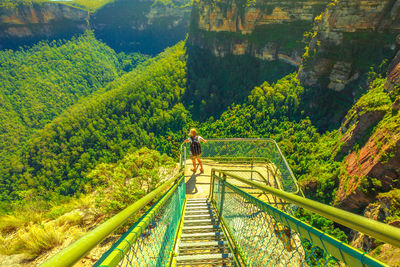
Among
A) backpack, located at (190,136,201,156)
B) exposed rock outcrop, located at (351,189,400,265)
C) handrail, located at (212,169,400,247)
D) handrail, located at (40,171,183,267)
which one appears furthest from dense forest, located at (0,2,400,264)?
handrail, located at (212,169,400,247)

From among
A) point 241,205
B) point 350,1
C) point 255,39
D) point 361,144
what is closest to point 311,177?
point 361,144

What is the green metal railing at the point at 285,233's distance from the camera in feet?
2.82

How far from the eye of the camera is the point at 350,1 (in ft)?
68.4

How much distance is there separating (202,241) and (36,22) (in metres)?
135

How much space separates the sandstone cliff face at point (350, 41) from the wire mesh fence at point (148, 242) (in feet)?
95.3

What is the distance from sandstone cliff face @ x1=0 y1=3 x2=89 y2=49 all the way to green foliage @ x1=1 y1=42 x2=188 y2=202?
267 ft

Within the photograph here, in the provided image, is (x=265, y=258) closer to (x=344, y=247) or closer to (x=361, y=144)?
(x=344, y=247)

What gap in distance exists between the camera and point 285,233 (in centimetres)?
191

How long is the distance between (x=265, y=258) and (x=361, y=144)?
18.5 meters

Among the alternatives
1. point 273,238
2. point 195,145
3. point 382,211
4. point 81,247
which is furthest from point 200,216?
point 382,211

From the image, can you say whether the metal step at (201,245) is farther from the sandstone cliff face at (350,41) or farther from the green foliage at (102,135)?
the green foliage at (102,135)

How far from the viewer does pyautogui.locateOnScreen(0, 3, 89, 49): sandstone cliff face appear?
84.4 meters

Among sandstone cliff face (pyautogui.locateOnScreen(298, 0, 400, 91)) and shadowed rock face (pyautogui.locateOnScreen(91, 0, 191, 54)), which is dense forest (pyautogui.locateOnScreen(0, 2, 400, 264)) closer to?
sandstone cliff face (pyautogui.locateOnScreen(298, 0, 400, 91))

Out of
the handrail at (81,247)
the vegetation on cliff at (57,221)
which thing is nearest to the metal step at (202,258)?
the handrail at (81,247)
